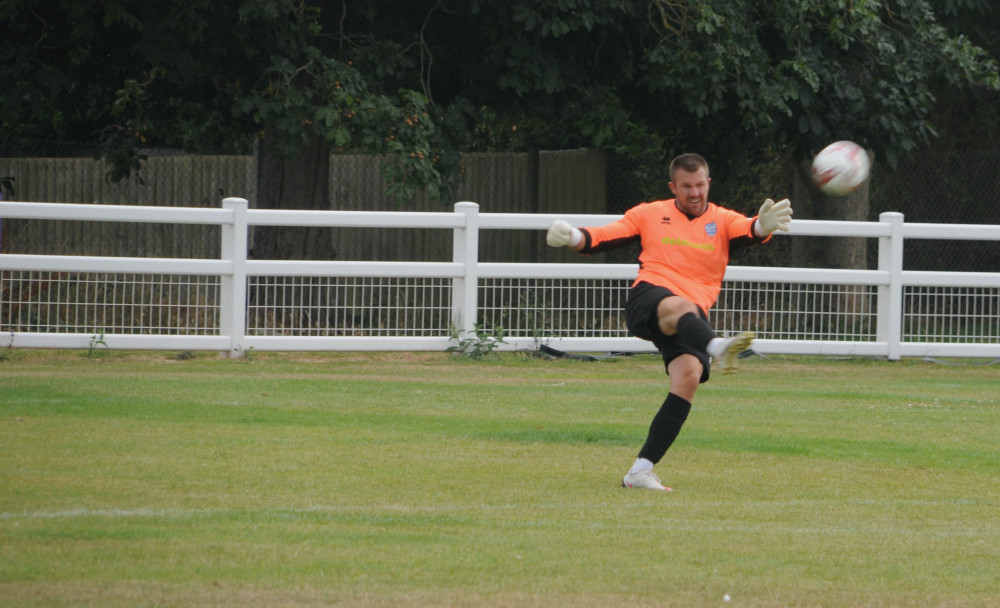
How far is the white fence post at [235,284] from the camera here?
12.9m

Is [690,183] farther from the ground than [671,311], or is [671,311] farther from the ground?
[690,183]

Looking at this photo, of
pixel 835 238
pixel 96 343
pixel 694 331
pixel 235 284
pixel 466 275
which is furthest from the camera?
pixel 835 238

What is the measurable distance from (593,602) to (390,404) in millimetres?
5598

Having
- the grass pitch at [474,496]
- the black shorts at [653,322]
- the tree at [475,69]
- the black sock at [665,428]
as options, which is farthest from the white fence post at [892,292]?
the black sock at [665,428]

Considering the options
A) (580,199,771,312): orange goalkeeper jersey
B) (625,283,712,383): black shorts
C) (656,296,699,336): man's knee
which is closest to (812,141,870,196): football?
(580,199,771,312): orange goalkeeper jersey

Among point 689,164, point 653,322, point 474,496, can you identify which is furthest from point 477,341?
point 474,496

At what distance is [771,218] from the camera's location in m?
7.32

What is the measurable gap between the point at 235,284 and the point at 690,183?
6654 mm

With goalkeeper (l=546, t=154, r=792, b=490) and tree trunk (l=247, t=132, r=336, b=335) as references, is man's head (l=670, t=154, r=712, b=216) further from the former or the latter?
tree trunk (l=247, t=132, r=336, b=335)

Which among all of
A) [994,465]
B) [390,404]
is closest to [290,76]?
[390,404]

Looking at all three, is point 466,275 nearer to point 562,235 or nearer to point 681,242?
point 562,235

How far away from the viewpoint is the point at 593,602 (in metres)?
4.66

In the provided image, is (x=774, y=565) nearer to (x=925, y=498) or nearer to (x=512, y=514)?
(x=512, y=514)

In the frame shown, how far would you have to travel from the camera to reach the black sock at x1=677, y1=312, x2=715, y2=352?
6883 millimetres
